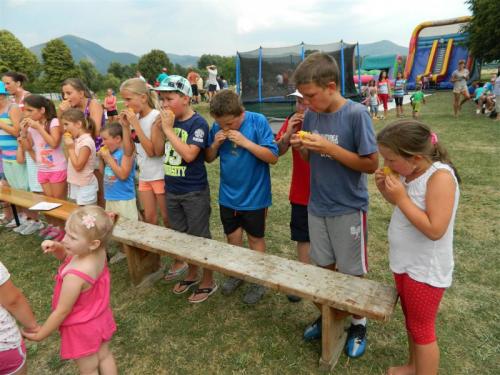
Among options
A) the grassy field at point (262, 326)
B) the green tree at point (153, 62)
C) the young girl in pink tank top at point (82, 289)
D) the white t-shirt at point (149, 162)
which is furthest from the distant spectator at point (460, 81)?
the green tree at point (153, 62)

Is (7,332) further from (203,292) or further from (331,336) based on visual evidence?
(331,336)

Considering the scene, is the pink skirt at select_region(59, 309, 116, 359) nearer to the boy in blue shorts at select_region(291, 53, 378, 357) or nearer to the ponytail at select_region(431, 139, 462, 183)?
the boy in blue shorts at select_region(291, 53, 378, 357)

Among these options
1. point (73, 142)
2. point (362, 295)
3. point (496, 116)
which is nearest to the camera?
point (362, 295)

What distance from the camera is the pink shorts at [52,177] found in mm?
3906

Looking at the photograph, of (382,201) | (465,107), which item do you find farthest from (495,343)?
(465,107)

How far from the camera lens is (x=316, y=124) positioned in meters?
2.10

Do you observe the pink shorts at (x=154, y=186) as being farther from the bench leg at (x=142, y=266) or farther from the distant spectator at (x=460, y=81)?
the distant spectator at (x=460, y=81)

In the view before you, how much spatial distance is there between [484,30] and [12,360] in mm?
18259

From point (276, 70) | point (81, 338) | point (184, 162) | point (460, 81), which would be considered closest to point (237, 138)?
point (184, 162)

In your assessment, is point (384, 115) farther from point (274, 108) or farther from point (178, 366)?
point (178, 366)

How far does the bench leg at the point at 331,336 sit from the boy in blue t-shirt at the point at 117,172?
7.20 ft

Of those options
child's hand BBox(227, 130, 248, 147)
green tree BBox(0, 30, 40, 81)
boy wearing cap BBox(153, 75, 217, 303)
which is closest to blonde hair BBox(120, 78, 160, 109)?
boy wearing cap BBox(153, 75, 217, 303)

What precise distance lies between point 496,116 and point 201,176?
10629mm

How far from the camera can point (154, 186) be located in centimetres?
313
